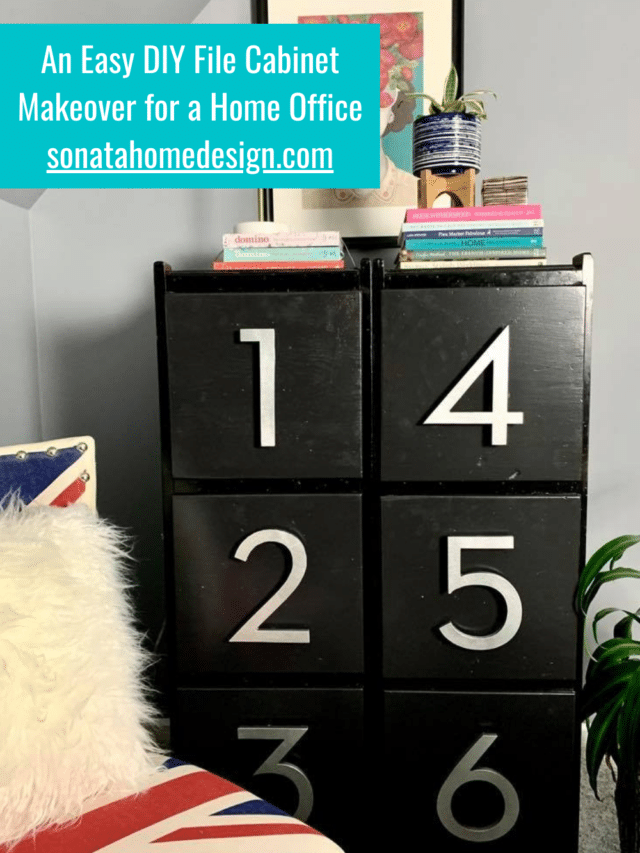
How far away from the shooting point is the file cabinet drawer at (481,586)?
4.12 feet

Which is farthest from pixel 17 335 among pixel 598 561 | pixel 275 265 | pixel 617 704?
pixel 617 704

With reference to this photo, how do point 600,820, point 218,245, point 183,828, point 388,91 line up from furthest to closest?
point 218,245 < point 388,91 < point 600,820 < point 183,828

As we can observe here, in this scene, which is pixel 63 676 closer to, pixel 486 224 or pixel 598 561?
pixel 598 561

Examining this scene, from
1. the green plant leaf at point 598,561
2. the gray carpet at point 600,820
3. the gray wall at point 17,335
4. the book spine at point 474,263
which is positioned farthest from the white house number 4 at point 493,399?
the gray wall at point 17,335

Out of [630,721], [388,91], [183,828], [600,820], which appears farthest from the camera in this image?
[388,91]

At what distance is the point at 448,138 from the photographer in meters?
1.33

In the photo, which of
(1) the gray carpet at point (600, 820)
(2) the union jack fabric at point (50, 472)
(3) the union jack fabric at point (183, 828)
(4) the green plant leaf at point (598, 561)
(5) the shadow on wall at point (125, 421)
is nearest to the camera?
(3) the union jack fabric at point (183, 828)

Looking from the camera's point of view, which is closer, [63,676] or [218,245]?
[63,676]

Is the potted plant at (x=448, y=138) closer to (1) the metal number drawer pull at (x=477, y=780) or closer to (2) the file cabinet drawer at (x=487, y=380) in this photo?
(2) the file cabinet drawer at (x=487, y=380)

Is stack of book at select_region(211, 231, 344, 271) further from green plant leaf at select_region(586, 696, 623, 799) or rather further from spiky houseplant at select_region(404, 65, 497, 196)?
green plant leaf at select_region(586, 696, 623, 799)

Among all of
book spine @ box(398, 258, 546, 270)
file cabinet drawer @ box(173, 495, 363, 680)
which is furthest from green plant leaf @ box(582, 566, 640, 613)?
book spine @ box(398, 258, 546, 270)

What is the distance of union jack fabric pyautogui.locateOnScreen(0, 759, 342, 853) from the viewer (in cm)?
A: 85

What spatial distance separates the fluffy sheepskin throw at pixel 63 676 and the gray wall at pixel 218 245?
0.79m

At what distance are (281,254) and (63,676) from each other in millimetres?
749
